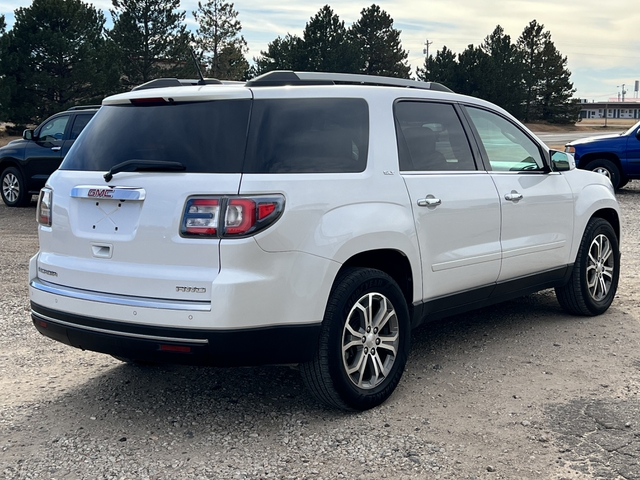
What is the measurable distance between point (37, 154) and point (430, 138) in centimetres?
1160

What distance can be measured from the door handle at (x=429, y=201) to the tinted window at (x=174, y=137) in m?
1.24

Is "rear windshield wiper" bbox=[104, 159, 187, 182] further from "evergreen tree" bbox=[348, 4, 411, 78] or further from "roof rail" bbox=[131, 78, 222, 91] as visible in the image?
"evergreen tree" bbox=[348, 4, 411, 78]

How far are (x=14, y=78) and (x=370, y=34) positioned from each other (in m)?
32.7

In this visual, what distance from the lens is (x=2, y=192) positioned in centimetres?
1534

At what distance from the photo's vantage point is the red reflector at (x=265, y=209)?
3724 mm

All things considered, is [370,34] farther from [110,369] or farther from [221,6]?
[110,369]

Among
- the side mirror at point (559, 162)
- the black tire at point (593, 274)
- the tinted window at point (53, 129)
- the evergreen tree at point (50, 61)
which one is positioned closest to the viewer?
the side mirror at point (559, 162)

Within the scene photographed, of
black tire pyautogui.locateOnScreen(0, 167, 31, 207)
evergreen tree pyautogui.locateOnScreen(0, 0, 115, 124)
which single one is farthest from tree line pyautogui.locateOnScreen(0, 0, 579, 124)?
black tire pyautogui.locateOnScreen(0, 167, 31, 207)

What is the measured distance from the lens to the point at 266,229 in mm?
3729

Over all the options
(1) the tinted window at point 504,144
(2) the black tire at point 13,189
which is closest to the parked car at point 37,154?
(2) the black tire at point 13,189

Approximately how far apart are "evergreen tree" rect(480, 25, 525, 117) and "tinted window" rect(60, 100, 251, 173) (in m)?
58.9

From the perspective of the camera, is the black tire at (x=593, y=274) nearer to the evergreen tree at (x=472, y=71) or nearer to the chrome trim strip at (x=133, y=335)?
the chrome trim strip at (x=133, y=335)

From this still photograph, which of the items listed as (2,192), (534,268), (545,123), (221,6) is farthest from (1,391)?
(545,123)

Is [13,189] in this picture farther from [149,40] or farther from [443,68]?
[443,68]
